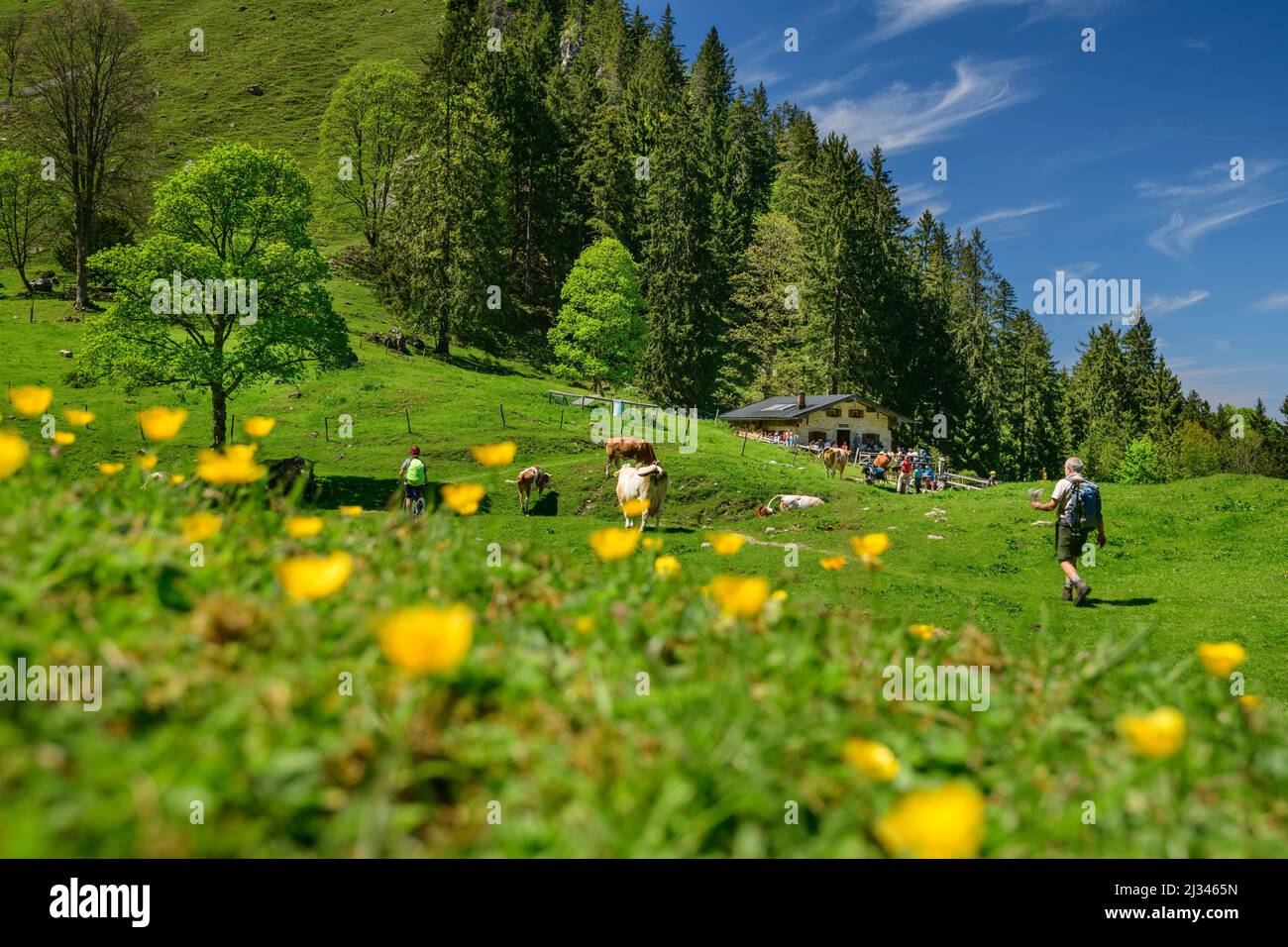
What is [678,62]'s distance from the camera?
11350cm

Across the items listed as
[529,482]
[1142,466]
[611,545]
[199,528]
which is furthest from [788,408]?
[199,528]

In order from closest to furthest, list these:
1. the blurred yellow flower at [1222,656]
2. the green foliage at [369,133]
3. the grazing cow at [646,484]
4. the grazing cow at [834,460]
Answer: the blurred yellow flower at [1222,656] → the grazing cow at [646,484] → the grazing cow at [834,460] → the green foliage at [369,133]

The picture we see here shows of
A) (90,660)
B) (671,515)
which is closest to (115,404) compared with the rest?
(671,515)

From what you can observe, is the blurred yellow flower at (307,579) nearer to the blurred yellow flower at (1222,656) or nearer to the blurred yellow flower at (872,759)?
the blurred yellow flower at (872,759)

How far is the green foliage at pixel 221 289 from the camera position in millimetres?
26312

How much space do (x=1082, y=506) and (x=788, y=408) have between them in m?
47.0

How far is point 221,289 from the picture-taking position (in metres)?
26.8

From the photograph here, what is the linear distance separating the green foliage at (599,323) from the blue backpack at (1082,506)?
48.7 meters

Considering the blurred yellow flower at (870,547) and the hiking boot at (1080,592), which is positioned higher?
the blurred yellow flower at (870,547)

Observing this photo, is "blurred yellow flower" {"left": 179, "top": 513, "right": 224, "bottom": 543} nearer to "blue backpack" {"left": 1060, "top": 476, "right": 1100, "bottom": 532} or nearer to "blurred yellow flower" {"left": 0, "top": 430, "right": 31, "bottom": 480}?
"blurred yellow flower" {"left": 0, "top": 430, "right": 31, "bottom": 480}

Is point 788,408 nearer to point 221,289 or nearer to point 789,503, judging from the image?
point 789,503

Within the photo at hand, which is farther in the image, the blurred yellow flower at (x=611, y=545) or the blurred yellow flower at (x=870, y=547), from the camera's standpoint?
the blurred yellow flower at (x=870, y=547)

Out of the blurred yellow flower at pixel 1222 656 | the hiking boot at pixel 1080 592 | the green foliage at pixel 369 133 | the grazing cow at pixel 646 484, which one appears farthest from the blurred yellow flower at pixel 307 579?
the green foliage at pixel 369 133

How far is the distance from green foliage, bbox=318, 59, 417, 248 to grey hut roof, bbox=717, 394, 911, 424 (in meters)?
37.1
